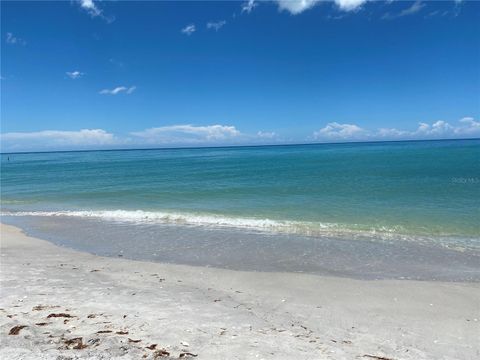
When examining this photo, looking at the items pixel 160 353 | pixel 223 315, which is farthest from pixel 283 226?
pixel 160 353

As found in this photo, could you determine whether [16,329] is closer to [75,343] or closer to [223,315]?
[75,343]

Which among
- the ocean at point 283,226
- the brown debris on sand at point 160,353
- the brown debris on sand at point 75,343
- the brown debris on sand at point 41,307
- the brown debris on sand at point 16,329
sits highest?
the brown debris on sand at point 16,329

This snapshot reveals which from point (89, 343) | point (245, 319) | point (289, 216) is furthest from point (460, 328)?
point (289, 216)

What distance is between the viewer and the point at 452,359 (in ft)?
17.3

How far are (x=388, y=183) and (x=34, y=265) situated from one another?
2701 centimetres

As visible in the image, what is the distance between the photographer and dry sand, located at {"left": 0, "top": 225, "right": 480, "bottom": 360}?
5.23 metres

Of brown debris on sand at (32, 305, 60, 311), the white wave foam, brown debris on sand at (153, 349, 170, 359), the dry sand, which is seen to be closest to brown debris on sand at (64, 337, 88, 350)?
the dry sand

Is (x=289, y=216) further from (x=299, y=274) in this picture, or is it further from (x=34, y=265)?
(x=34, y=265)

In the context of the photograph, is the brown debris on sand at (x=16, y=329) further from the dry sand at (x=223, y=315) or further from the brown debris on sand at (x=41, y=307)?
the brown debris on sand at (x=41, y=307)

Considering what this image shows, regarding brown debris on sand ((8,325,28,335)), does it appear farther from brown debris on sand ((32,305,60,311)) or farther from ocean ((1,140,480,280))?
ocean ((1,140,480,280))

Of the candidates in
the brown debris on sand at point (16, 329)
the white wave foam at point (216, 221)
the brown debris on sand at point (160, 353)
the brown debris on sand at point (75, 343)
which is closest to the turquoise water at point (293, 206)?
the white wave foam at point (216, 221)

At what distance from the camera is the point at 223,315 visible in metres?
6.62

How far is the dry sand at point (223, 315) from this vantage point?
5.23 m

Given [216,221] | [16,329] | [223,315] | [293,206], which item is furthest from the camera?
[293,206]
